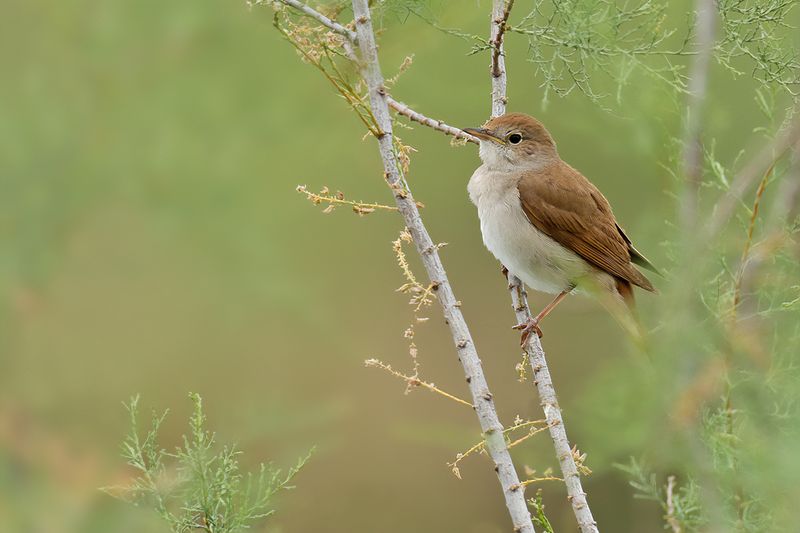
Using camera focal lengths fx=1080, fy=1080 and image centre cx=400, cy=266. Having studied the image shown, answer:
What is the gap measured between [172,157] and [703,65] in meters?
3.23

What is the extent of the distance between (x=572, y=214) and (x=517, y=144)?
0.30 m

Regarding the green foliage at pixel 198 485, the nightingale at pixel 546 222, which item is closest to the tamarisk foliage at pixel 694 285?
the green foliage at pixel 198 485

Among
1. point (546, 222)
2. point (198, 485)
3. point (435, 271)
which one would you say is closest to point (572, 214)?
point (546, 222)

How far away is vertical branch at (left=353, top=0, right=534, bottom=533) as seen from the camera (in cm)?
191

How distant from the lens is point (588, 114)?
4.54 meters

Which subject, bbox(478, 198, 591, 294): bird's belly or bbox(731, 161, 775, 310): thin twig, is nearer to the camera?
bbox(731, 161, 775, 310): thin twig

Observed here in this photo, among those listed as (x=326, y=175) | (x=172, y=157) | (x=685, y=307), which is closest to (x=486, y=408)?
(x=685, y=307)

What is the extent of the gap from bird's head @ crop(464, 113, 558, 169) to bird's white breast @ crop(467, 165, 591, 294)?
56 mm

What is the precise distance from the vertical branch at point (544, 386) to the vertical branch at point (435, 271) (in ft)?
0.50

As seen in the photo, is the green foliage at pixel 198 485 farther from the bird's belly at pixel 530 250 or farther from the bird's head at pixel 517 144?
the bird's head at pixel 517 144

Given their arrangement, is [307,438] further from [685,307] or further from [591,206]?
[685,307]

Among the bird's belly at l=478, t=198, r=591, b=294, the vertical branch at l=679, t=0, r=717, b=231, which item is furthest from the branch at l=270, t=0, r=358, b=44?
the bird's belly at l=478, t=198, r=591, b=294

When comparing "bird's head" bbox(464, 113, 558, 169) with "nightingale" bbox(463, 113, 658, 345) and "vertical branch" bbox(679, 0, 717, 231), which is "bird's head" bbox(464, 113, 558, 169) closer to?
"nightingale" bbox(463, 113, 658, 345)

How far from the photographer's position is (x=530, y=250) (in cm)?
343
